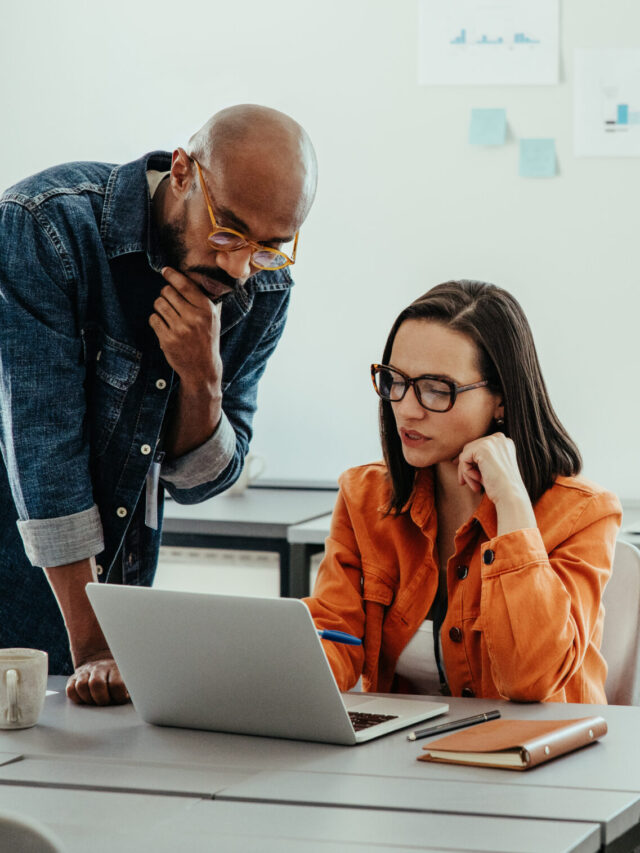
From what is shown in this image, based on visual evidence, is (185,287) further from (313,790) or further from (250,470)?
(250,470)

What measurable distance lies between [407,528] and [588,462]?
143cm

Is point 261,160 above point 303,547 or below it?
above

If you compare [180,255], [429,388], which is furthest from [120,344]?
[429,388]

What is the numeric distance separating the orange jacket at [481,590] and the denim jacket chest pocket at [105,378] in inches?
14.3

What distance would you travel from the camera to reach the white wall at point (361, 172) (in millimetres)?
3016

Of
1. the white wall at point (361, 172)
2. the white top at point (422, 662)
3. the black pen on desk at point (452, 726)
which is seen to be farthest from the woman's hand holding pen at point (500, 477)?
the white wall at point (361, 172)

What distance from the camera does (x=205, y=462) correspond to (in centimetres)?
174

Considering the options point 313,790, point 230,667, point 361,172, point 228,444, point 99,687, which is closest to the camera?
point 313,790

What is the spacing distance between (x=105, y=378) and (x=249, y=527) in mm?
1080

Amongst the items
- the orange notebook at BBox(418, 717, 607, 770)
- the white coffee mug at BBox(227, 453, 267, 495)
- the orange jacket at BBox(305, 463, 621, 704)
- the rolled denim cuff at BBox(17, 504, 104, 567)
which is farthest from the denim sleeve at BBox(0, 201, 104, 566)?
the white coffee mug at BBox(227, 453, 267, 495)

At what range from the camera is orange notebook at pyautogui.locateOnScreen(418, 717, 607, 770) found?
114 cm

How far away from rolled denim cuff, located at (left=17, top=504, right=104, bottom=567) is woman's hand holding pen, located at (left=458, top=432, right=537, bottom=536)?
1.71 ft

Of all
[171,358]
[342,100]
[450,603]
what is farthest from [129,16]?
[450,603]

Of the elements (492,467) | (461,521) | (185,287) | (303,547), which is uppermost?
(185,287)
